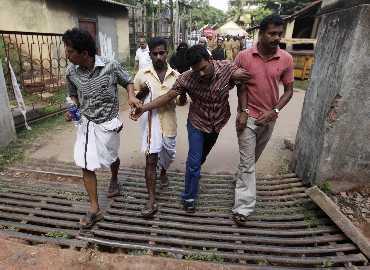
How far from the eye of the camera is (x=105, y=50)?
43.6 ft

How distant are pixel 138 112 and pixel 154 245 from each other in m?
1.15

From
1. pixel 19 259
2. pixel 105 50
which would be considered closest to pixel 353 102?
pixel 19 259

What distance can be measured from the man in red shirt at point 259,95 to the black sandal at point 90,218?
1.28 meters

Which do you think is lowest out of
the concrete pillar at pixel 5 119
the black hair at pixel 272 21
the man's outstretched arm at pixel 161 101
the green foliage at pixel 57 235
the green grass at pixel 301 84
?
the green grass at pixel 301 84

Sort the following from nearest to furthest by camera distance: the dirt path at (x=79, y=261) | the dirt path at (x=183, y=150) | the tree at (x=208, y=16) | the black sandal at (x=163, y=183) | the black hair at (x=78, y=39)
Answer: the dirt path at (x=79, y=261) < the black hair at (x=78, y=39) < the black sandal at (x=163, y=183) < the dirt path at (x=183, y=150) < the tree at (x=208, y=16)

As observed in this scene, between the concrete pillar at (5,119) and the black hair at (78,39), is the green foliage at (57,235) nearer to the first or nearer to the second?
the black hair at (78,39)

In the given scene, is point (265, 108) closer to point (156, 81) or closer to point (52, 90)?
point (156, 81)

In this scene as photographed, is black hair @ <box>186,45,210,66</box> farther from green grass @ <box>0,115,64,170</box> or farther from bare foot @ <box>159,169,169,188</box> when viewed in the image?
green grass @ <box>0,115,64,170</box>

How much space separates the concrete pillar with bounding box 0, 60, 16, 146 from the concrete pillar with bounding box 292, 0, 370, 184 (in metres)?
4.09

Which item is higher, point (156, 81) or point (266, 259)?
point (156, 81)

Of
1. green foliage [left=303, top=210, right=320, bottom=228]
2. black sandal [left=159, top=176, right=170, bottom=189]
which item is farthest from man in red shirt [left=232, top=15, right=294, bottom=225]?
black sandal [left=159, top=176, right=170, bottom=189]

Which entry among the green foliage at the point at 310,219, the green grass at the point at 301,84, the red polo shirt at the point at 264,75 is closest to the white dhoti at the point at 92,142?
the red polo shirt at the point at 264,75

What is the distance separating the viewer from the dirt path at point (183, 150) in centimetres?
450

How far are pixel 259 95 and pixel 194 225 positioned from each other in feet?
4.41
